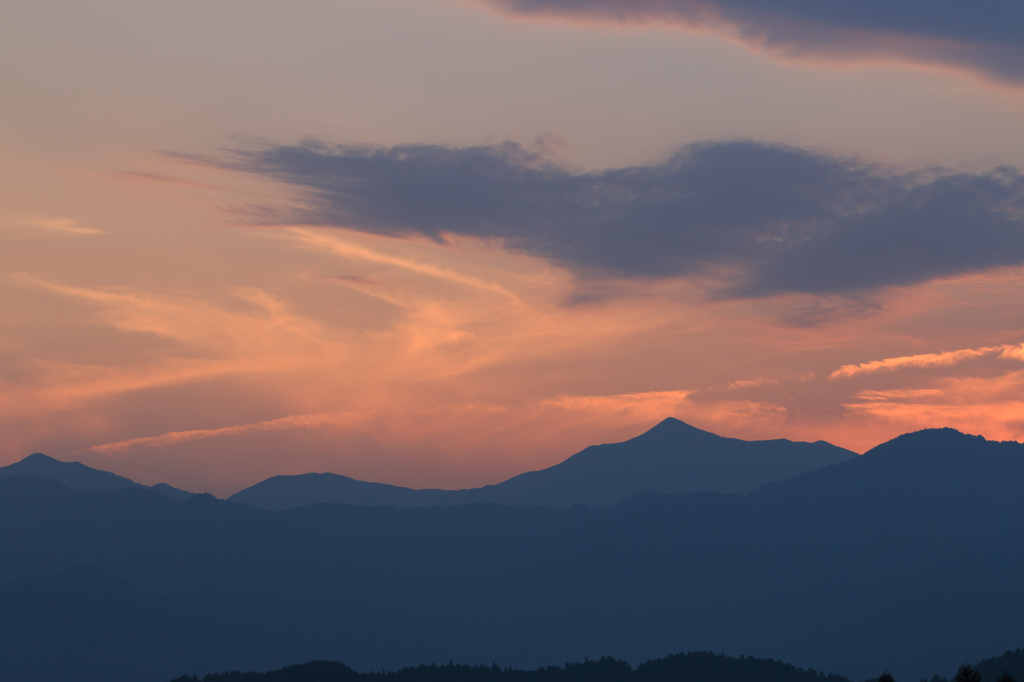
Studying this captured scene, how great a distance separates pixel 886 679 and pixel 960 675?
821 centimetres

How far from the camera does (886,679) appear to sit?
93.9m

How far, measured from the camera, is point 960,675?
9638cm
